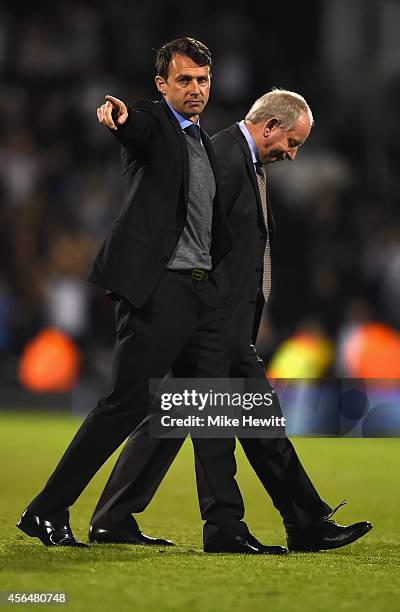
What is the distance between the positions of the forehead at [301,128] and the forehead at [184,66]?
57 centimetres

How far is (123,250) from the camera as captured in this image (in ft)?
17.1

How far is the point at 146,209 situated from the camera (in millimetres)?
5262

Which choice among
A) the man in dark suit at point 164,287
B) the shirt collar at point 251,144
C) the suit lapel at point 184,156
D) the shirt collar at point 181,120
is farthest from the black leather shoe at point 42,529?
the shirt collar at point 251,144

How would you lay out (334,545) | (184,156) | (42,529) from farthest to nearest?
(334,545), (184,156), (42,529)

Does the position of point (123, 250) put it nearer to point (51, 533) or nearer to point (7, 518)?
point (51, 533)

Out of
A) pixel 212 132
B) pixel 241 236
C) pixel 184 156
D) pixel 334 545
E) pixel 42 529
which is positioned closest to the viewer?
pixel 42 529

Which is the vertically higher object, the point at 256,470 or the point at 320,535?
the point at 256,470

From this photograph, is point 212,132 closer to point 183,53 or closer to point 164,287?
point 183,53

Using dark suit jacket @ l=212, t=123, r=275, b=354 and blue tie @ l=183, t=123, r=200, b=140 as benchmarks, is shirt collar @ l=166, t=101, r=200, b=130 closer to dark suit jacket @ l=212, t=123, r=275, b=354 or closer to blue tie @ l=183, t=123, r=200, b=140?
blue tie @ l=183, t=123, r=200, b=140

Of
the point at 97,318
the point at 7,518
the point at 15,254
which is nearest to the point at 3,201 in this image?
the point at 15,254

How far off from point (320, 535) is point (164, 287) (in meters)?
1.23

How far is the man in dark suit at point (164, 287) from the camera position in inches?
206

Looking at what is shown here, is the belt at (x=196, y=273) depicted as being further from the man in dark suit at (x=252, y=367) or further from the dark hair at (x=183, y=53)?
the dark hair at (x=183, y=53)

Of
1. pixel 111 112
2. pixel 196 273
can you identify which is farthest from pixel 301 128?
pixel 111 112
